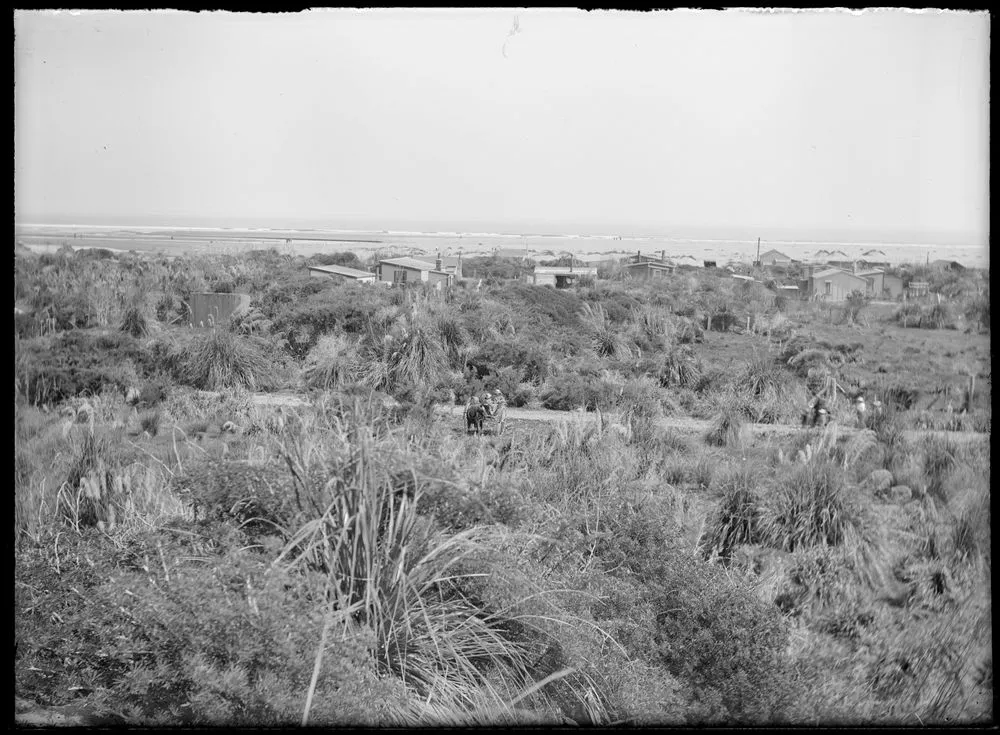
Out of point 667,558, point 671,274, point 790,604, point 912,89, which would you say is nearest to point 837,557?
point 790,604

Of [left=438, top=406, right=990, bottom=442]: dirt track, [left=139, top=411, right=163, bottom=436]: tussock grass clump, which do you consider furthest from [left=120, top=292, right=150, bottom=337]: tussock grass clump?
[left=438, top=406, right=990, bottom=442]: dirt track

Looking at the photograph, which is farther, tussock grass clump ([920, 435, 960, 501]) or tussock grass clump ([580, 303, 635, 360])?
tussock grass clump ([580, 303, 635, 360])

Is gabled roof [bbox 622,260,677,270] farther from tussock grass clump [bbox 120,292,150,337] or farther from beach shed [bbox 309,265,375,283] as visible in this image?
tussock grass clump [bbox 120,292,150,337]

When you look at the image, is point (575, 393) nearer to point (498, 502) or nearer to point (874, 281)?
point (498, 502)

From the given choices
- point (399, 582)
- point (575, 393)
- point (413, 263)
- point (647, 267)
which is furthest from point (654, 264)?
point (399, 582)

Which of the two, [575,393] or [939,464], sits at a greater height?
[575,393]

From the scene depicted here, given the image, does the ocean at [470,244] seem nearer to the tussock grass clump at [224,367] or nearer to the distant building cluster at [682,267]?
the distant building cluster at [682,267]
